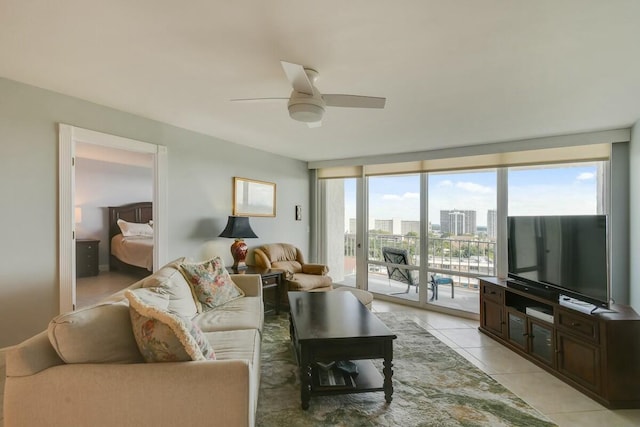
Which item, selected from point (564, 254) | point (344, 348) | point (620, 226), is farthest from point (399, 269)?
point (344, 348)

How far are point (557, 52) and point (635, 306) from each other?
2847 mm

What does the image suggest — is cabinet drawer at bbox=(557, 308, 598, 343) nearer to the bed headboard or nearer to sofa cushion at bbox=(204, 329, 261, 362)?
sofa cushion at bbox=(204, 329, 261, 362)

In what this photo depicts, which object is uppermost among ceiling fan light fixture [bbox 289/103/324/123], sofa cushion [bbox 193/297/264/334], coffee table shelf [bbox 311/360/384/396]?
ceiling fan light fixture [bbox 289/103/324/123]

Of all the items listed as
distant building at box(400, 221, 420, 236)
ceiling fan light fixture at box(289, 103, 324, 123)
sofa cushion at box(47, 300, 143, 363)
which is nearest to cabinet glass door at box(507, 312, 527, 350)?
distant building at box(400, 221, 420, 236)

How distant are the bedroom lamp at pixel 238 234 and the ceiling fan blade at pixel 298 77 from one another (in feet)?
7.74

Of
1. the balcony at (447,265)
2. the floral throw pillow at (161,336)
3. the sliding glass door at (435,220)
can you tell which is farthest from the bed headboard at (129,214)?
the floral throw pillow at (161,336)

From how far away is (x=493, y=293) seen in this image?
133 inches

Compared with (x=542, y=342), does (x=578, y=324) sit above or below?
above

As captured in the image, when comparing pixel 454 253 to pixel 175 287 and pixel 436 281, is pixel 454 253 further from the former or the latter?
pixel 175 287

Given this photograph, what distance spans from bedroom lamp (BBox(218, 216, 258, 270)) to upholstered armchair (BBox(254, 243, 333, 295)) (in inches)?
15.7

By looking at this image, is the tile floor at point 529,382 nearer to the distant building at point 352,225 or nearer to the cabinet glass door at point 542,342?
the cabinet glass door at point 542,342

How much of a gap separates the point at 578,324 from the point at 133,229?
24.0 ft

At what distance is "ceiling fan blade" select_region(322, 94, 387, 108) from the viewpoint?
1.96m

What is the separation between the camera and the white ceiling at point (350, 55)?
1473mm
